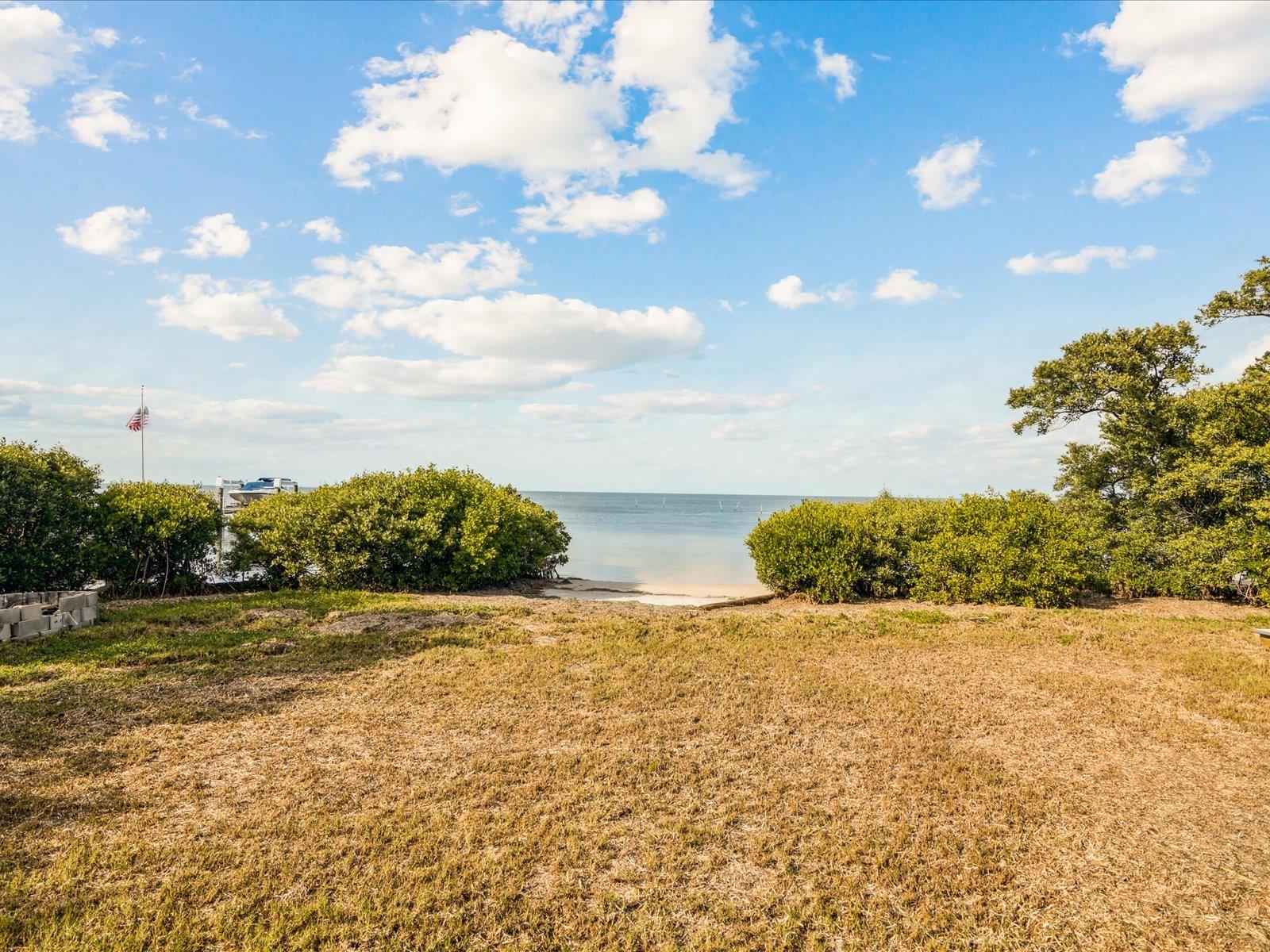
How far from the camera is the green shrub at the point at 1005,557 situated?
43.1ft

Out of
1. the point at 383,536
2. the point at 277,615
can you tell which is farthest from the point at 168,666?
the point at 383,536

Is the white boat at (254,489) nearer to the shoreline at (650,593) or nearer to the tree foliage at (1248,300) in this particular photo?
the shoreline at (650,593)

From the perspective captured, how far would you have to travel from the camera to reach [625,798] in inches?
Result: 194

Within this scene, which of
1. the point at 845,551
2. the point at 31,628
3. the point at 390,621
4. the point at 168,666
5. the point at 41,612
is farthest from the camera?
the point at 845,551

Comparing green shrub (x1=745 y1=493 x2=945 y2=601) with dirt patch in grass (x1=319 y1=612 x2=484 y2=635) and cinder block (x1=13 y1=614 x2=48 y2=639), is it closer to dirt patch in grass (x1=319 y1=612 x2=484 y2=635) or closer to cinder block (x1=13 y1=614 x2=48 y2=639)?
dirt patch in grass (x1=319 y1=612 x2=484 y2=635)

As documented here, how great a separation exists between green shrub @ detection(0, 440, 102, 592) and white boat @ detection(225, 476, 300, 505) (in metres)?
3.35

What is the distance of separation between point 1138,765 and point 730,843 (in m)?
3.99

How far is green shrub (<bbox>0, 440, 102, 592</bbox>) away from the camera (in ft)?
38.0

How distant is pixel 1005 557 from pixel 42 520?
18.0m

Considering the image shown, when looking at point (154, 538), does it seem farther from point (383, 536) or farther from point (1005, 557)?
point (1005, 557)

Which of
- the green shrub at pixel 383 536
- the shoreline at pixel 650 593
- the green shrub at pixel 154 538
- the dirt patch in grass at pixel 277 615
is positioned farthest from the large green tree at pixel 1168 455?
the green shrub at pixel 154 538

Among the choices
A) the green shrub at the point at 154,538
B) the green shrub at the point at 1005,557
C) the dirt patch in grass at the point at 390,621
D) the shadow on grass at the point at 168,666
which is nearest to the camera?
the shadow on grass at the point at 168,666

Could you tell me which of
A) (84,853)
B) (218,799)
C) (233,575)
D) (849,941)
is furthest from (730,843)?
(233,575)

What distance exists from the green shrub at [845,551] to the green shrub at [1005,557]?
450mm
